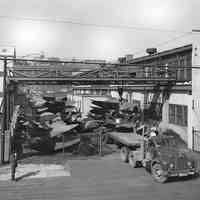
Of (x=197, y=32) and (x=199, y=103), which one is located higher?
(x=197, y=32)

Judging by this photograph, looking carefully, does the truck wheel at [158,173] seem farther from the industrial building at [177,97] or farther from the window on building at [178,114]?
the window on building at [178,114]

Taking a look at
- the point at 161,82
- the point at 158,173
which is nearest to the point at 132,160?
the point at 158,173

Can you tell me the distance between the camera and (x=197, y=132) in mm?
20578

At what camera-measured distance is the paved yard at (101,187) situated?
1173cm

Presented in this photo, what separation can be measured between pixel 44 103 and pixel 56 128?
1488 cm

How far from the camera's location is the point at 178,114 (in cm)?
2453

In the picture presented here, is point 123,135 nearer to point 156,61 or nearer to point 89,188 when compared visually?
point 89,188

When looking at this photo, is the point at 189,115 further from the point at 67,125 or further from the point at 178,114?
the point at 67,125

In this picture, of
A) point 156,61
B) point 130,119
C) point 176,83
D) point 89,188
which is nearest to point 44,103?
point 130,119

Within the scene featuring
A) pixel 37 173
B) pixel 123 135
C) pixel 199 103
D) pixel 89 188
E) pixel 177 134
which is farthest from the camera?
pixel 177 134

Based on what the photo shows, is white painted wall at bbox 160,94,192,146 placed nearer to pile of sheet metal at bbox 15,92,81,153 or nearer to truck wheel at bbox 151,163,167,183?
truck wheel at bbox 151,163,167,183

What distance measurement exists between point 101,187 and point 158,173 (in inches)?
123

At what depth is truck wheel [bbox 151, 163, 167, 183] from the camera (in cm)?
1342

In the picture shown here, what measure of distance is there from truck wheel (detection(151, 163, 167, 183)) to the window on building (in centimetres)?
1042
